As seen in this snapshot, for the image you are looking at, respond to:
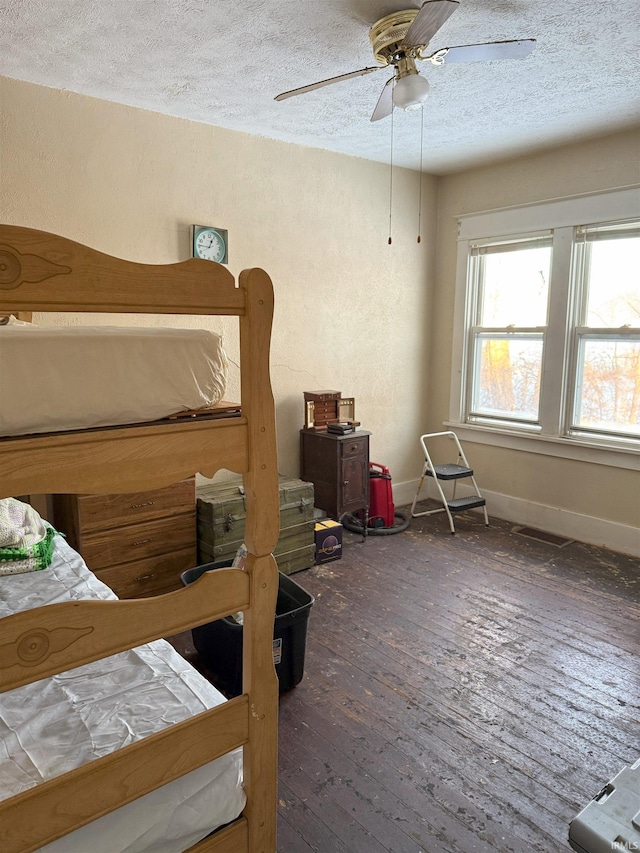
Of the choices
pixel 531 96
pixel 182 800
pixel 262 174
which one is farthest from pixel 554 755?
pixel 262 174

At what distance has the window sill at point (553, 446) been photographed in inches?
154

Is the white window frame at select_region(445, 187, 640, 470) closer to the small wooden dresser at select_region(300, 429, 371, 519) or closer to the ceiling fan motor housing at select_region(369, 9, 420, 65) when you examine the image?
the small wooden dresser at select_region(300, 429, 371, 519)

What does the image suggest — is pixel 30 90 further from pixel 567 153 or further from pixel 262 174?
pixel 567 153

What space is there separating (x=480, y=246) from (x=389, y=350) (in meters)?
1.09

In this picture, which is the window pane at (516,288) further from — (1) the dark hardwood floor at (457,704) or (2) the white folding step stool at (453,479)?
(1) the dark hardwood floor at (457,704)

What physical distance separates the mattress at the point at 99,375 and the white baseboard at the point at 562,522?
143 inches

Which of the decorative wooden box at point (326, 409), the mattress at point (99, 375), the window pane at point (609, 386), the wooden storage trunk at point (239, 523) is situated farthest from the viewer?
the decorative wooden box at point (326, 409)

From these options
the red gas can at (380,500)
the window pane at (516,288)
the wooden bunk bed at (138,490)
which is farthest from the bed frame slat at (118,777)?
the window pane at (516,288)

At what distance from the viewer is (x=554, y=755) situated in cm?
211

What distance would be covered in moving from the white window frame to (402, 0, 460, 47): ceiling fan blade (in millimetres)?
2233

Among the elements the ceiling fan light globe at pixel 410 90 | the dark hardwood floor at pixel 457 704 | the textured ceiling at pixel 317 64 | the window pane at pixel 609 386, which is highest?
the textured ceiling at pixel 317 64

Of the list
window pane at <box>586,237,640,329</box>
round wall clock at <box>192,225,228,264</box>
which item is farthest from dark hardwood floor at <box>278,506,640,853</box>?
round wall clock at <box>192,225,228,264</box>

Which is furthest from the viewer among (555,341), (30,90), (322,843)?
(555,341)

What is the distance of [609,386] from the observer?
4.02 m
